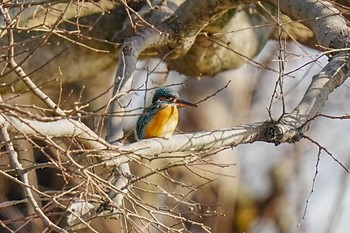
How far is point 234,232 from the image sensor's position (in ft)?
33.3

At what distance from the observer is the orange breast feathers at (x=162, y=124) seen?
5137 mm

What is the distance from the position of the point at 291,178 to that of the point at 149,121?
502cm

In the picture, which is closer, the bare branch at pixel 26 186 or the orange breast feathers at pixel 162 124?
the bare branch at pixel 26 186

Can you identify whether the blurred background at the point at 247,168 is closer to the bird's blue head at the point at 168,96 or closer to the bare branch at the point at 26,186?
the bird's blue head at the point at 168,96

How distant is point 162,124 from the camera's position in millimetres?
5176

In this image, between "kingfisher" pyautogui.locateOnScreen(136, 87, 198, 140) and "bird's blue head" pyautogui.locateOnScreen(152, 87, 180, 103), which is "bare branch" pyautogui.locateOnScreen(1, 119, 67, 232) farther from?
"bird's blue head" pyautogui.locateOnScreen(152, 87, 180, 103)

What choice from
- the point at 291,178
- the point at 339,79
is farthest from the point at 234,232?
the point at 339,79

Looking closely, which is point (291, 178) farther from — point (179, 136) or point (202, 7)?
point (179, 136)

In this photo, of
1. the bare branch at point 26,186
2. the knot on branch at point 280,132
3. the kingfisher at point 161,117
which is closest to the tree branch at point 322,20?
the knot on branch at point 280,132

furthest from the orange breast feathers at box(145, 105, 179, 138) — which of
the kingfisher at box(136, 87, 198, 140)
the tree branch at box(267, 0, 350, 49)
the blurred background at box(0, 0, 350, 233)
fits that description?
the blurred background at box(0, 0, 350, 233)

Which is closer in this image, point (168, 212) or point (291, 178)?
point (168, 212)

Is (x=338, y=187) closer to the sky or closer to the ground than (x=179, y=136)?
closer to the sky

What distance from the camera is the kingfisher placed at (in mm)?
5168

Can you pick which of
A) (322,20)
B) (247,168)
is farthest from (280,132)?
(247,168)
